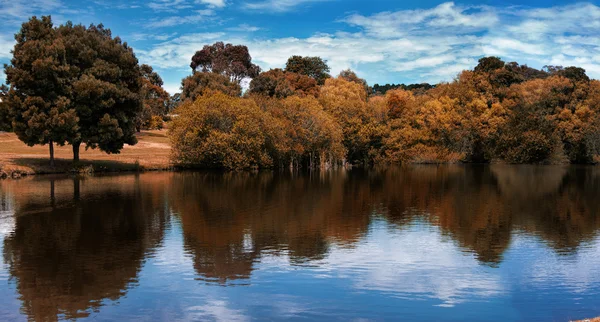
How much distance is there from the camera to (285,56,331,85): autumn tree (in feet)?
453

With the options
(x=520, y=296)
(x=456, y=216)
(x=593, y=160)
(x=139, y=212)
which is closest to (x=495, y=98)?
(x=593, y=160)

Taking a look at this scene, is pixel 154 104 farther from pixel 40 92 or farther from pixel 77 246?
pixel 77 246

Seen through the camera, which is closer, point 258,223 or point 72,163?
point 258,223

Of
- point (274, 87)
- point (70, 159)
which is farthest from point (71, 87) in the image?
point (274, 87)

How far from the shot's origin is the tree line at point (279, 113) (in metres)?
52.9

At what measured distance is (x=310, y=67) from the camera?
14212 centimetres

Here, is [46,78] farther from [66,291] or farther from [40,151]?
[66,291]

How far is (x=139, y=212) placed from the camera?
97.1ft

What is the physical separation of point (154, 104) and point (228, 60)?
68.6ft

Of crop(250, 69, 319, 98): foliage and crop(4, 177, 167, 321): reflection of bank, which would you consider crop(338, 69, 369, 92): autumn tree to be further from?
crop(4, 177, 167, 321): reflection of bank

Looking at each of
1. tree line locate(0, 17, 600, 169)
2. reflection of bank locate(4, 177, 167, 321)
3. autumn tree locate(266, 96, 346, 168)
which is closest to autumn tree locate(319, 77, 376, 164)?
tree line locate(0, 17, 600, 169)

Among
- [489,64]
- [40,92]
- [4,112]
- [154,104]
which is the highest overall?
[489,64]

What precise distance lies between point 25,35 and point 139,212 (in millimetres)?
34625

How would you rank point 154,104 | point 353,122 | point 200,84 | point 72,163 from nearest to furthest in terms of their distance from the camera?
point 72,163, point 353,122, point 200,84, point 154,104
